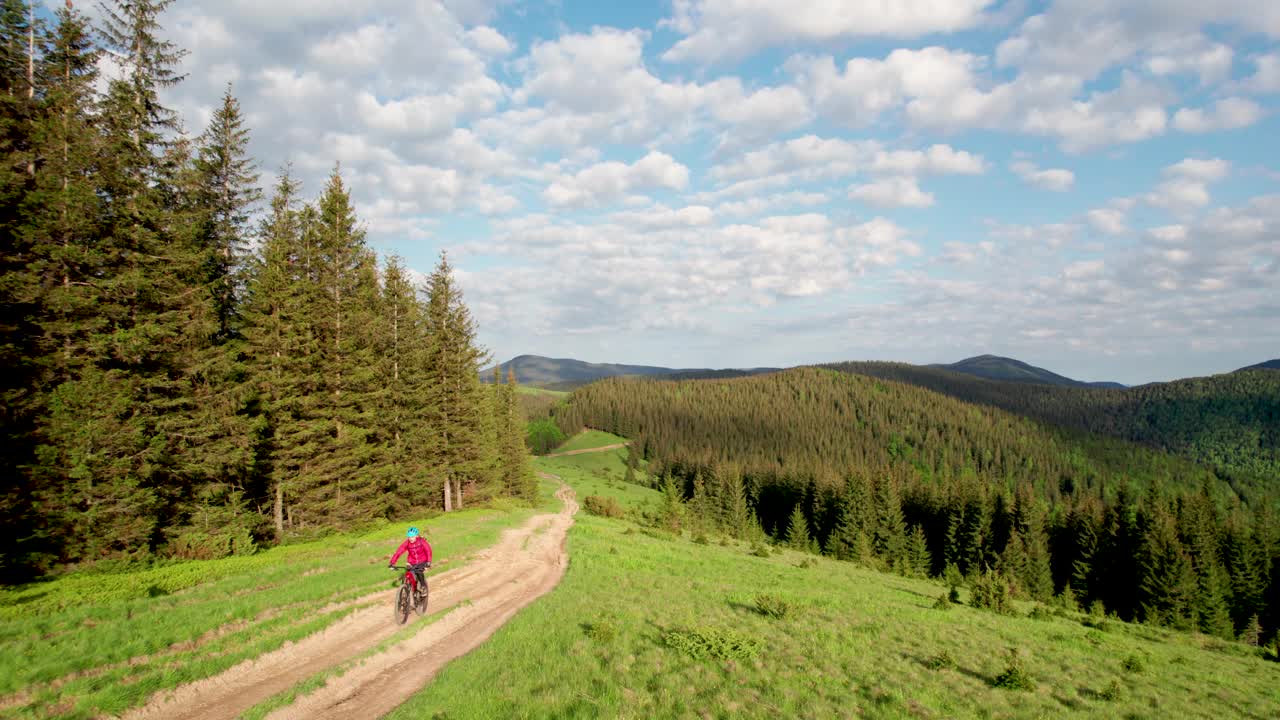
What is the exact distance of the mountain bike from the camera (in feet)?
52.1

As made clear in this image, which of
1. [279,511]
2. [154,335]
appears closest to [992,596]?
[279,511]

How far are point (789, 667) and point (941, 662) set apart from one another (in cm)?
492

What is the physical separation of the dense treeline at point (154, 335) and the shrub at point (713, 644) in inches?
787

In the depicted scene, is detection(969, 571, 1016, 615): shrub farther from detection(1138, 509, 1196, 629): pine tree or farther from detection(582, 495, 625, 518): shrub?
detection(582, 495, 625, 518): shrub

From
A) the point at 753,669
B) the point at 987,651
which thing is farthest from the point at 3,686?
the point at 987,651

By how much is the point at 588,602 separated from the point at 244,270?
25512mm

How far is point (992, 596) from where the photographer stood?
31.1 metres

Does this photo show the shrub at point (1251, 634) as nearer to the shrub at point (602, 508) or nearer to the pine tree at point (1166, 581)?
the pine tree at point (1166, 581)

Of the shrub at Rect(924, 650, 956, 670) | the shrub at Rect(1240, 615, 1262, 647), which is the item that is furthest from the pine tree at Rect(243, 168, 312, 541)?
the shrub at Rect(1240, 615, 1262, 647)

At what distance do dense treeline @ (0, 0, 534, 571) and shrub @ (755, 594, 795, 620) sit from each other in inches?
887

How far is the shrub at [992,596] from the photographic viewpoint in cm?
3066

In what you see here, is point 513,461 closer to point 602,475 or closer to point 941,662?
point 941,662

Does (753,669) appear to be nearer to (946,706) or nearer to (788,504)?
(946,706)

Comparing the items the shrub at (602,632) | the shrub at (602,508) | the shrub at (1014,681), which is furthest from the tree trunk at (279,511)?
the shrub at (602,508)
